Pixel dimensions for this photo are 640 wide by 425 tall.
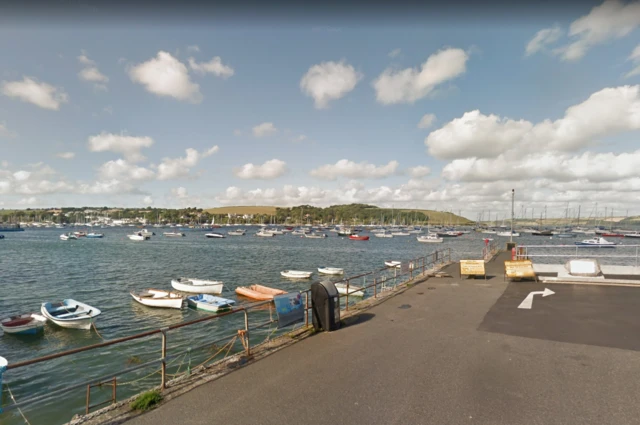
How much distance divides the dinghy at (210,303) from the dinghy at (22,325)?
812cm

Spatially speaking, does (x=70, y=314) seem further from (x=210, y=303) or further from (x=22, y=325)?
(x=210, y=303)

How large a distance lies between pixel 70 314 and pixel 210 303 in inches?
310

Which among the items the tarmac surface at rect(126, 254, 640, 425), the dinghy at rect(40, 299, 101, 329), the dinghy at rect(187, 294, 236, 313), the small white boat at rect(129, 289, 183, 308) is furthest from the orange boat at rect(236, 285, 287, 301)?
the tarmac surface at rect(126, 254, 640, 425)

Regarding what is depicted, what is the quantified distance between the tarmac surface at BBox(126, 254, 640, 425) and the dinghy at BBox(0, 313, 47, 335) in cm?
1750

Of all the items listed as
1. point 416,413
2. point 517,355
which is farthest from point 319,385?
point 517,355

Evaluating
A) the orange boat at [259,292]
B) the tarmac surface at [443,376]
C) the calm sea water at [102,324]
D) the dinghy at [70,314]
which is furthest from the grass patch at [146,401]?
the orange boat at [259,292]

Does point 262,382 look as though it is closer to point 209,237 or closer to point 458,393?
point 458,393

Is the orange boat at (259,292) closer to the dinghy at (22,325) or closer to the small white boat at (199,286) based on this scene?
the small white boat at (199,286)

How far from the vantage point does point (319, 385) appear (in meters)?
6.37

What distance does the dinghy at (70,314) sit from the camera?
1845 cm

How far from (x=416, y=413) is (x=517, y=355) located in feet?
12.6

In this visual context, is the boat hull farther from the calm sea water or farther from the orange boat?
the orange boat

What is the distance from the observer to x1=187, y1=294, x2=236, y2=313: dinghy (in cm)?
2156

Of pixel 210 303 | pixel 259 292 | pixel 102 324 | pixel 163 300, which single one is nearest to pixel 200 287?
pixel 163 300
